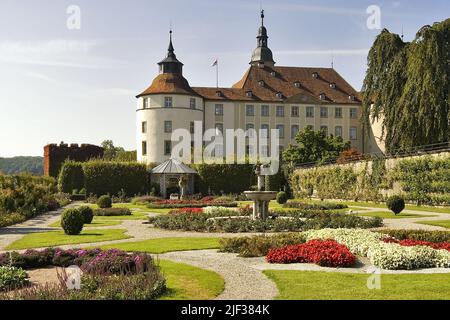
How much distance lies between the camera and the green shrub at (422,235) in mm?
15750

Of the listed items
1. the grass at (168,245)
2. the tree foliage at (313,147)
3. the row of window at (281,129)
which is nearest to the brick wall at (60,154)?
the row of window at (281,129)

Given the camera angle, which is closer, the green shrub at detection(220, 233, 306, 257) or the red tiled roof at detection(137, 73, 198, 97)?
the green shrub at detection(220, 233, 306, 257)

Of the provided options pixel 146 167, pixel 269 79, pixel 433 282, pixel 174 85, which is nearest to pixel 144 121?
pixel 174 85

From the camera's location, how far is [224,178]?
2060 inches

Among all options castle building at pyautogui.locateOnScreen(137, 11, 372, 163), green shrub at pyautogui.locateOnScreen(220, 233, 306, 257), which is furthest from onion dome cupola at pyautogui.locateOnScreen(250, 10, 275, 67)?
green shrub at pyautogui.locateOnScreen(220, 233, 306, 257)

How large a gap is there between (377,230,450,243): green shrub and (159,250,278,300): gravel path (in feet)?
18.4

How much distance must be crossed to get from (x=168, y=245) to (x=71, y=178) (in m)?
37.7

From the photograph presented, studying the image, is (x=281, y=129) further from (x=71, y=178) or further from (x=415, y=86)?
(x=415, y=86)

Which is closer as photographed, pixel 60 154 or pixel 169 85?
pixel 169 85

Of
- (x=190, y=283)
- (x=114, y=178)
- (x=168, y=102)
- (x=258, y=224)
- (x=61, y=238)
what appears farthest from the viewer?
(x=168, y=102)

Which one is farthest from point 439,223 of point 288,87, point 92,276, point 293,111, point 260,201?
point 288,87

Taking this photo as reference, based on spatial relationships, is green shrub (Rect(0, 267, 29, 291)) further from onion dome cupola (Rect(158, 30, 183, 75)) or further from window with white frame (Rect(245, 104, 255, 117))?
window with white frame (Rect(245, 104, 255, 117))

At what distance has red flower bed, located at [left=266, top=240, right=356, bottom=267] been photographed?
1246 centimetres
